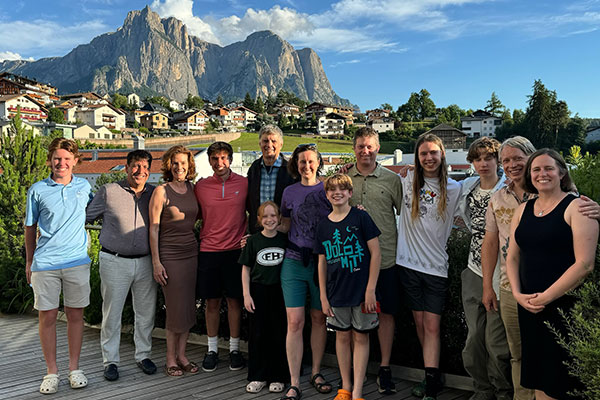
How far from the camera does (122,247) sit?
3.89m

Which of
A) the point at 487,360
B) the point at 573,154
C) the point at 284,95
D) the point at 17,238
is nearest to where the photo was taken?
the point at 487,360

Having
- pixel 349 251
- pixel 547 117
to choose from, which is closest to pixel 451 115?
pixel 547 117

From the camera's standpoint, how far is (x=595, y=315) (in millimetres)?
2307

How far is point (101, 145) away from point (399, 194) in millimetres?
65337

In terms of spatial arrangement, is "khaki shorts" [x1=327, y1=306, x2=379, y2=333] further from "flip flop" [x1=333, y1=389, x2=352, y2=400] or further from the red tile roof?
the red tile roof

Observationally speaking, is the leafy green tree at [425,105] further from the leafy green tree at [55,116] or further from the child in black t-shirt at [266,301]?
the child in black t-shirt at [266,301]

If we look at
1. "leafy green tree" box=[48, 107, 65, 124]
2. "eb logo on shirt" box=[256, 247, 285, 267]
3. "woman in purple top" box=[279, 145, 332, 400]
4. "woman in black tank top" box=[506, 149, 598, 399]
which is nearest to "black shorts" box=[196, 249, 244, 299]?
"eb logo on shirt" box=[256, 247, 285, 267]

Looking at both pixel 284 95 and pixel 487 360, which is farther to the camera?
pixel 284 95

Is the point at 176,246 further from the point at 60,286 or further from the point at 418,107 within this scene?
the point at 418,107

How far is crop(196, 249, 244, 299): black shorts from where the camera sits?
13.3 ft

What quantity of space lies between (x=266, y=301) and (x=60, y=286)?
168 cm

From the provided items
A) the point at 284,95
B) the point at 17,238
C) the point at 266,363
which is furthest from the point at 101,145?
the point at 284,95

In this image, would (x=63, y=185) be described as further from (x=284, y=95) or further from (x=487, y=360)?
(x=284, y=95)

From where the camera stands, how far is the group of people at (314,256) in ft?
9.31
